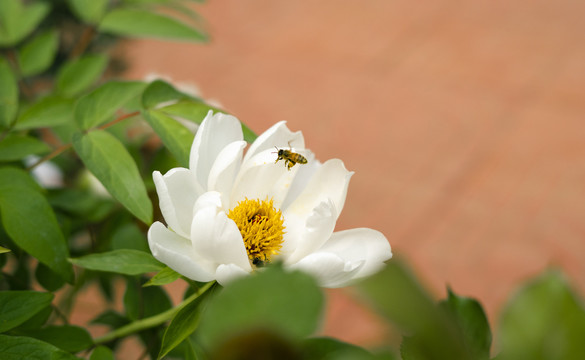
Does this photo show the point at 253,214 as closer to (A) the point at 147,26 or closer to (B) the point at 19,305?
(B) the point at 19,305

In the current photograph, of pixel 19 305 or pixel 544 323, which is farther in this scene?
pixel 19 305

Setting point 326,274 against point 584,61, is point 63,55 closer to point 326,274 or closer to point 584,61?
point 584,61

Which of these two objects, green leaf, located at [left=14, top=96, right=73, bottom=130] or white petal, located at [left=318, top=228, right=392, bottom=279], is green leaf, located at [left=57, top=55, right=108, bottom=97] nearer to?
green leaf, located at [left=14, top=96, right=73, bottom=130]

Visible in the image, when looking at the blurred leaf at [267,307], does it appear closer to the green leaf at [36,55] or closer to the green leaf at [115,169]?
the green leaf at [115,169]

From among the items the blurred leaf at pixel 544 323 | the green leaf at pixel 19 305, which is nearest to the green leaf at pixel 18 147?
the green leaf at pixel 19 305

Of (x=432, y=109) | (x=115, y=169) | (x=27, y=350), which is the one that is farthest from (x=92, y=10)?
(x=432, y=109)

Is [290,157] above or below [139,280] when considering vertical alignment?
above

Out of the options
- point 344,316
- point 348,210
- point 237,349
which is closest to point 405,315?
point 237,349
